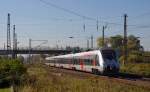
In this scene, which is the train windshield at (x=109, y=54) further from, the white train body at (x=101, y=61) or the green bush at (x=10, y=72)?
the green bush at (x=10, y=72)

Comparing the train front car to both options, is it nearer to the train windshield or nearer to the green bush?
the train windshield

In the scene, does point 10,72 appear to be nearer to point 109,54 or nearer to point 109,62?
point 109,62

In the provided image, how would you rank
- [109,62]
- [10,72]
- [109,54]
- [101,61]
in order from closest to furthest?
[10,72] → [101,61] → [109,62] → [109,54]

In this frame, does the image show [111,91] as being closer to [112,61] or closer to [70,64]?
[112,61]

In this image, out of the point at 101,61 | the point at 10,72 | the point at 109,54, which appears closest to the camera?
the point at 10,72

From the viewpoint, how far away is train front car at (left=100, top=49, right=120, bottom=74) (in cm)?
3841

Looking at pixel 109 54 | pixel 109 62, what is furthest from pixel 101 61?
pixel 109 54

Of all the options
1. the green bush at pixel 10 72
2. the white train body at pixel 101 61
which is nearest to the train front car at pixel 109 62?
the white train body at pixel 101 61

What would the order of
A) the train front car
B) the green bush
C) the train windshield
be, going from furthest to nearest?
the train windshield
the train front car
the green bush

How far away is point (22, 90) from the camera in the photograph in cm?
2094

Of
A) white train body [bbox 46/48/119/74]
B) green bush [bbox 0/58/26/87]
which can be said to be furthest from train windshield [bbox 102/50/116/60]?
green bush [bbox 0/58/26/87]

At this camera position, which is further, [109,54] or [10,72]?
[109,54]

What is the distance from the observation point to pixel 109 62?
38.8 m

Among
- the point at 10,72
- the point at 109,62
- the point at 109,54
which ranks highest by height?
the point at 109,54
